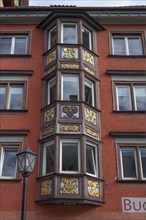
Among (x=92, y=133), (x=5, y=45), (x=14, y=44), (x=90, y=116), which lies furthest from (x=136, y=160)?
(x=5, y=45)

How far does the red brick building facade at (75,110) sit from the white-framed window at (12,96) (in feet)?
0.16

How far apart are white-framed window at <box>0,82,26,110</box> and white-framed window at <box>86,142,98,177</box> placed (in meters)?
3.82

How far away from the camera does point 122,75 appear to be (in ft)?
56.0

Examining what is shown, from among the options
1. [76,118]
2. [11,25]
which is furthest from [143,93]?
[11,25]

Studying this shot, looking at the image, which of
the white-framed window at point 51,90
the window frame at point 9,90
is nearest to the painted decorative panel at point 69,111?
the white-framed window at point 51,90

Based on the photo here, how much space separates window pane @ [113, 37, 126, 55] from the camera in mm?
18203

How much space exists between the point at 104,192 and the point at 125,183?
99cm

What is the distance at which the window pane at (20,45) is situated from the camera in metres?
18.1

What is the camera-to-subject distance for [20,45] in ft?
60.1

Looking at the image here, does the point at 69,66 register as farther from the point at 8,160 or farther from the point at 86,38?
the point at 8,160

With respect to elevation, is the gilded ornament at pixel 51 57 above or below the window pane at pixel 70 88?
above

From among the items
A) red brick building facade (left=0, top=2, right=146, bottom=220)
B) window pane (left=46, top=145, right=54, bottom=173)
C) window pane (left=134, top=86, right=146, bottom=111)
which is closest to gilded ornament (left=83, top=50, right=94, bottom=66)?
red brick building facade (left=0, top=2, right=146, bottom=220)

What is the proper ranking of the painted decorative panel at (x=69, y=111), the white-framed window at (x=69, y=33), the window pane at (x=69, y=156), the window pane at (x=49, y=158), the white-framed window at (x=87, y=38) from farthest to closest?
the white-framed window at (x=87, y=38)
the white-framed window at (x=69, y=33)
the painted decorative panel at (x=69, y=111)
the window pane at (x=49, y=158)
the window pane at (x=69, y=156)

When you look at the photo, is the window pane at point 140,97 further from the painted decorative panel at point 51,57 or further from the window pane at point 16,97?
the window pane at point 16,97
